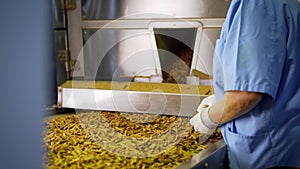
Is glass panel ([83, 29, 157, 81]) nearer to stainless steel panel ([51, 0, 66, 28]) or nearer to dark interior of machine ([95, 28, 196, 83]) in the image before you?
dark interior of machine ([95, 28, 196, 83])

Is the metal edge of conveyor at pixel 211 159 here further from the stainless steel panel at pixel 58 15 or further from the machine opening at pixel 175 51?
the stainless steel panel at pixel 58 15

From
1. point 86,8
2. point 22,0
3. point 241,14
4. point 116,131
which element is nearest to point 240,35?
point 241,14

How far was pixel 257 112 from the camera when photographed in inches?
50.2

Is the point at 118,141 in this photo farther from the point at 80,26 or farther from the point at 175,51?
the point at 80,26

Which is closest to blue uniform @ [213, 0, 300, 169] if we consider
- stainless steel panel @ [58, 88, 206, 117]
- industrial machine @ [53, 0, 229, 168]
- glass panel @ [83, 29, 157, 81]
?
stainless steel panel @ [58, 88, 206, 117]

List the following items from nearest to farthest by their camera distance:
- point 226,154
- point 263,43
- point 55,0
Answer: point 263,43 < point 226,154 < point 55,0

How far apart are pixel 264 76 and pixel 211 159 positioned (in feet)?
1.10

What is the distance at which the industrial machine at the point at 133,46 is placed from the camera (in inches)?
79.2

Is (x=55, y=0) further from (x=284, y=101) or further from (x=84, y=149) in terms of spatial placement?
(x=284, y=101)

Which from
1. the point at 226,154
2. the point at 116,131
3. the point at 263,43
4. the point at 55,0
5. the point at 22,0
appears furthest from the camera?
the point at 55,0

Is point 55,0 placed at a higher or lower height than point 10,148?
higher

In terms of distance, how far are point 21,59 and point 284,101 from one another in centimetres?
104

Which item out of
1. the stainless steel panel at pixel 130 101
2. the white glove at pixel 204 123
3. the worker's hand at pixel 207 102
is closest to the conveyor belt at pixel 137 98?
the stainless steel panel at pixel 130 101

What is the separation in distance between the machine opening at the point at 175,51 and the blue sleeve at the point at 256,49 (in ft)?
3.62
